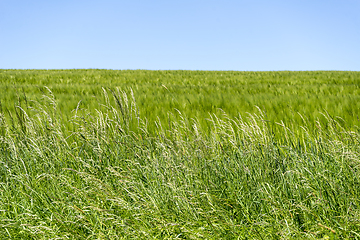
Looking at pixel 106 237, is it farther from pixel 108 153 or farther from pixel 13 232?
pixel 108 153

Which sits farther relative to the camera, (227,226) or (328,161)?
(328,161)

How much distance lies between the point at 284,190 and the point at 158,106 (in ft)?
7.14

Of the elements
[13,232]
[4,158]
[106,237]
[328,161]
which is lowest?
[13,232]

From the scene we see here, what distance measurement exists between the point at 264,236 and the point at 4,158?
→ 2.20 meters

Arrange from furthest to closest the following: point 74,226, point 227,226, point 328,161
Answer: point 328,161 → point 74,226 → point 227,226

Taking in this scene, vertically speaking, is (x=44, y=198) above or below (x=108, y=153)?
below

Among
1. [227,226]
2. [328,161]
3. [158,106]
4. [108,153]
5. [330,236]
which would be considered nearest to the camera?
[330,236]

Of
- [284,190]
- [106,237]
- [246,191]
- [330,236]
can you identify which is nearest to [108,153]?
[106,237]

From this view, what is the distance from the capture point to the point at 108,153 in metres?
2.32

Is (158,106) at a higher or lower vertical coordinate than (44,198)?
higher

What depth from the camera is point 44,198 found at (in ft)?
5.93

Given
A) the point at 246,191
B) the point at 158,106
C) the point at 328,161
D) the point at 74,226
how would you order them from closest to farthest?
the point at 74,226
the point at 246,191
the point at 328,161
the point at 158,106

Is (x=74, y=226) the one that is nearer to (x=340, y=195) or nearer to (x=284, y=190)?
(x=284, y=190)

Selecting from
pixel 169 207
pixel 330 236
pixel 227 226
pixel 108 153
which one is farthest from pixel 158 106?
pixel 330 236
